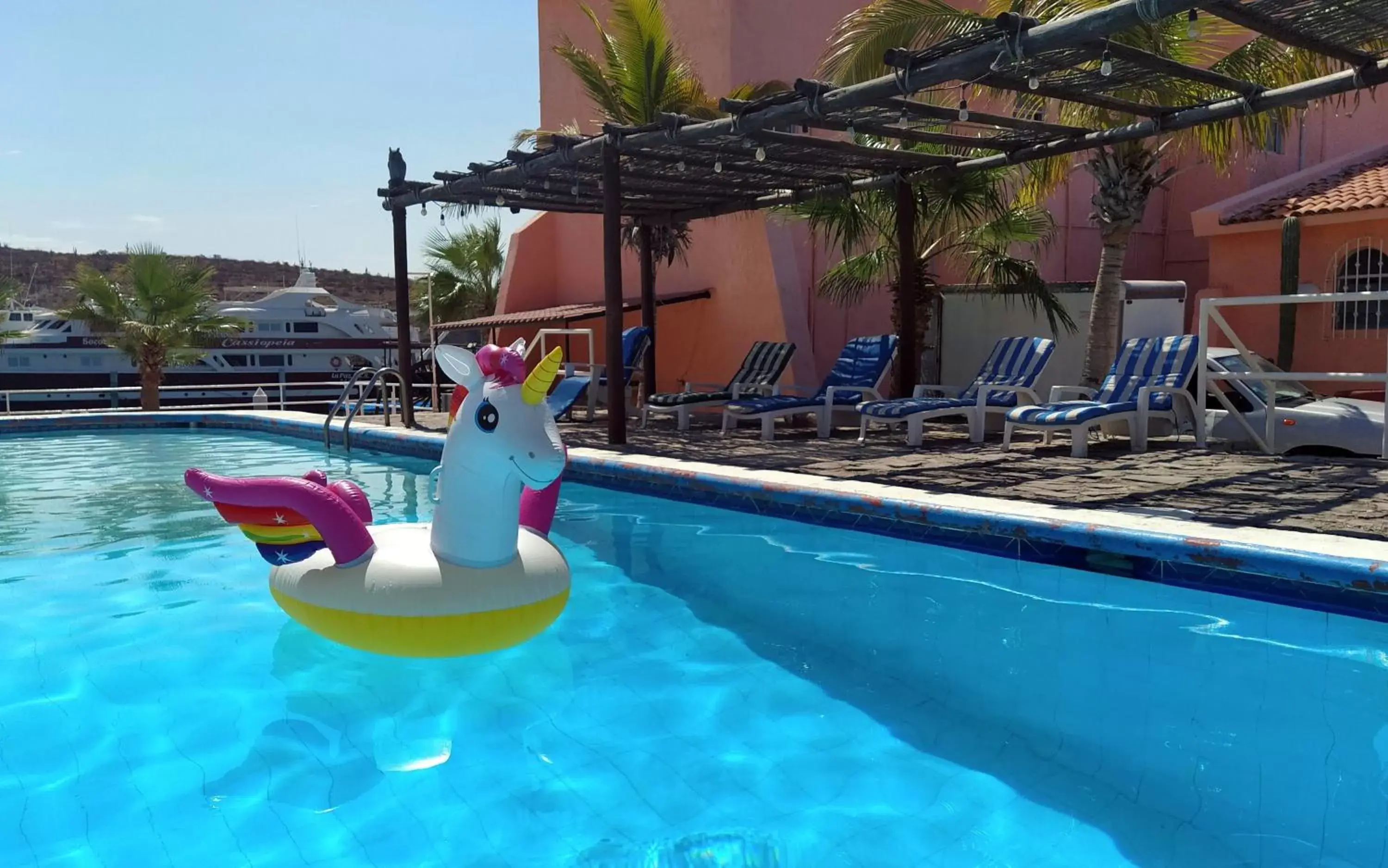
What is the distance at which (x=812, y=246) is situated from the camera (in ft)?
54.2

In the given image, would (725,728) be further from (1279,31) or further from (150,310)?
(150,310)

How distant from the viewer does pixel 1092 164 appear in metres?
10.6

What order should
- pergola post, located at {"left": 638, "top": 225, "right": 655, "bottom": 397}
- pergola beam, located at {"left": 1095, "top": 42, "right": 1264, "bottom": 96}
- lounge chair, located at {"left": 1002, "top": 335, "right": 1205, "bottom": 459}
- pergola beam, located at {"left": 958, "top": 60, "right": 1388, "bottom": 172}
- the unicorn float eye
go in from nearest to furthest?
the unicorn float eye < pergola beam, located at {"left": 1095, "top": 42, "right": 1264, "bottom": 96} < pergola beam, located at {"left": 958, "top": 60, "right": 1388, "bottom": 172} < lounge chair, located at {"left": 1002, "top": 335, "right": 1205, "bottom": 459} < pergola post, located at {"left": 638, "top": 225, "right": 655, "bottom": 397}

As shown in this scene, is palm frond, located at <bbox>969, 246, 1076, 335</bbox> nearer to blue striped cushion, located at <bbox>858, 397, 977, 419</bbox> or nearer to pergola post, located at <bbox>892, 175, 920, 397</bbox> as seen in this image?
pergola post, located at <bbox>892, 175, 920, 397</bbox>

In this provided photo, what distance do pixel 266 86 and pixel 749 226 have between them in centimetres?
720

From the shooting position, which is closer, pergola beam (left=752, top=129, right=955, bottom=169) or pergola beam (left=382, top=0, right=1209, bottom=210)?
pergola beam (left=382, top=0, right=1209, bottom=210)

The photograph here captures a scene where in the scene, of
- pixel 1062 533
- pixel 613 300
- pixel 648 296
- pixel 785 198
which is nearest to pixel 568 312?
pixel 648 296

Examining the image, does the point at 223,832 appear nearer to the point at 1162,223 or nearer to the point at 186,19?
the point at 186,19

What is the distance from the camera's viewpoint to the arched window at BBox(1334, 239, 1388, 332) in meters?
13.9

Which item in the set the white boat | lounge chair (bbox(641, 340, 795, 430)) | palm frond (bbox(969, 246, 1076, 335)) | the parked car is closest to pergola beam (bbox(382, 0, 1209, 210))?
lounge chair (bbox(641, 340, 795, 430))

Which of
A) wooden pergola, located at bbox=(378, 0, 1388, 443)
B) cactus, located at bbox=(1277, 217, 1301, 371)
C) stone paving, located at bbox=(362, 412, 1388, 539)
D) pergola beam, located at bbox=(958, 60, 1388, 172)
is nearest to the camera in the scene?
stone paving, located at bbox=(362, 412, 1388, 539)

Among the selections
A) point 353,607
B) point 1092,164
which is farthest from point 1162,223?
point 353,607

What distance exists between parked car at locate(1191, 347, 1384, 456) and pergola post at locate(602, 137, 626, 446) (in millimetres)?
5337

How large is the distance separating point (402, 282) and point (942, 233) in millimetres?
6700
